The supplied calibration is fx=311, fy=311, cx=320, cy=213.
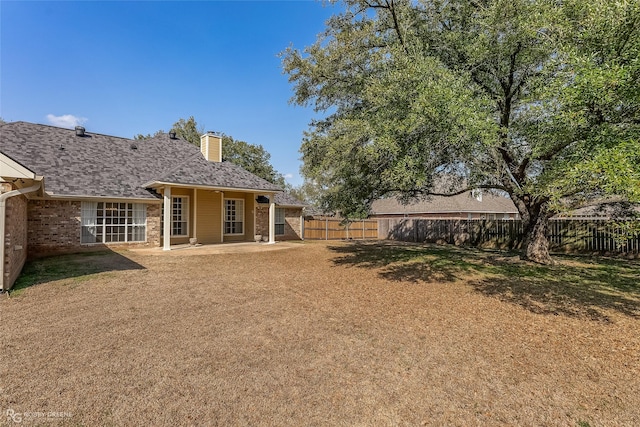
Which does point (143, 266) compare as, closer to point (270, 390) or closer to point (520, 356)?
point (270, 390)

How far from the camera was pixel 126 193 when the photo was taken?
556 inches

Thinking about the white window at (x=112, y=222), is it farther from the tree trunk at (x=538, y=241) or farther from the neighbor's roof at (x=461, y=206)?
the neighbor's roof at (x=461, y=206)

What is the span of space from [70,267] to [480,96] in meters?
13.2

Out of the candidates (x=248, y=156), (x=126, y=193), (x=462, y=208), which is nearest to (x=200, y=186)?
(x=126, y=193)

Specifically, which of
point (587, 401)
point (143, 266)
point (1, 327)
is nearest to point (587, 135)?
point (587, 401)

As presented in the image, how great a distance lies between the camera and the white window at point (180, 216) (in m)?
16.2

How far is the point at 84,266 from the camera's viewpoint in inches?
390

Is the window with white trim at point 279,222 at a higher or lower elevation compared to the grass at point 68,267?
higher

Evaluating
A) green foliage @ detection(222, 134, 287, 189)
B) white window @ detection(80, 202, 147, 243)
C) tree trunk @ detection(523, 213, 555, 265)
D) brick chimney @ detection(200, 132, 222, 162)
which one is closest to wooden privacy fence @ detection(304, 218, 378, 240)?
brick chimney @ detection(200, 132, 222, 162)

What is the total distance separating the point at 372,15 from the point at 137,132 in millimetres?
32238

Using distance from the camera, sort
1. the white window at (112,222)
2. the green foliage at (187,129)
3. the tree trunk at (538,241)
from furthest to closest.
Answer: the green foliage at (187,129), the white window at (112,222), the tree trunk at (538,241)

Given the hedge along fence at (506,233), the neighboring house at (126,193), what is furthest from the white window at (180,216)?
the hedge along fence at (506,233)

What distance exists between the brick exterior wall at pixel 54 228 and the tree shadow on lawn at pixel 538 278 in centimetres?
1087

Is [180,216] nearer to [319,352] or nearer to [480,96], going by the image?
[319,352]
